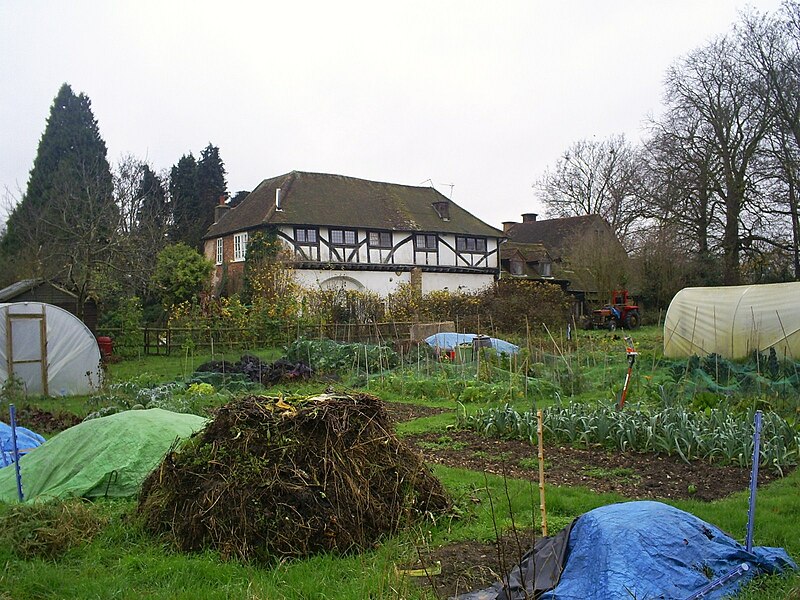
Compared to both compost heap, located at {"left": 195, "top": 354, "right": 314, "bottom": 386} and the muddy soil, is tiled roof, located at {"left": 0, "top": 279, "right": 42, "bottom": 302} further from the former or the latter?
the muddy soil

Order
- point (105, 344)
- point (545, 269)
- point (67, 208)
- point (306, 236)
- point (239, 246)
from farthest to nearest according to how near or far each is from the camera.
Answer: point (545, 269), point (239, 246), point (306, 236), point (67, 208), point (105, 344)

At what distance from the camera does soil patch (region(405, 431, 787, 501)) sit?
21.0 feet

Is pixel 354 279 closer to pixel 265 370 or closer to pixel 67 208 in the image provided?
pixel 67 208

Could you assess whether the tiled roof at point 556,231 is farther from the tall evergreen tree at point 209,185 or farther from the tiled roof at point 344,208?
the tall evergreen tree at point 209,185

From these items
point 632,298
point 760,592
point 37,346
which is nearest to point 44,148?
point 37,346

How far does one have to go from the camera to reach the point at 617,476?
689 centimetres

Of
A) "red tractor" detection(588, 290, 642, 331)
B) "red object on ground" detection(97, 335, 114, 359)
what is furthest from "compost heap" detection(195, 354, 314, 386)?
"red tractor" detection(588, 290, 642, 331)

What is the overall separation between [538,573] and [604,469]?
3289 millimetres

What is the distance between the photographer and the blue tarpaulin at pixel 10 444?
781cm

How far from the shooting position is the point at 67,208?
2767 cm

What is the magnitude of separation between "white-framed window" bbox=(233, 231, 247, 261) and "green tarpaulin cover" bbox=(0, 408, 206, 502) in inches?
1061

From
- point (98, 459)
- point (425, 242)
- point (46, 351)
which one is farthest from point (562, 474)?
point (425, 242)

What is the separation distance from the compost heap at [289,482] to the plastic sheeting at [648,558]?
126 cm

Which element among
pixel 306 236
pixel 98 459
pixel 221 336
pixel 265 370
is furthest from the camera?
pixel 306 236
